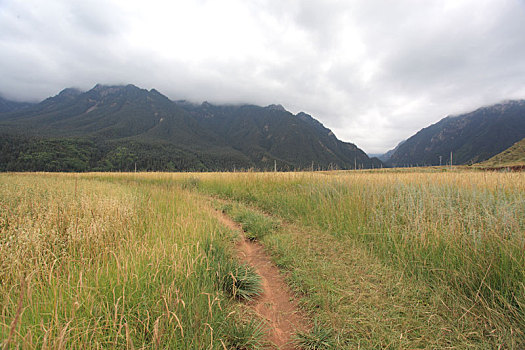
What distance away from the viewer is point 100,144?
11300cm

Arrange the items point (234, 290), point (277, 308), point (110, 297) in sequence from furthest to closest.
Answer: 1. point (277, 308)
2. point (234, 290)
3. point (110, 297)

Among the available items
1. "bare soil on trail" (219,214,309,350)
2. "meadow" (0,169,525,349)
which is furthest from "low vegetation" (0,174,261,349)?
"bare soil on trail" (219,214,309,350)

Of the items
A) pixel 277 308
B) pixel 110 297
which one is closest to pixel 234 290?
pixel 277 308

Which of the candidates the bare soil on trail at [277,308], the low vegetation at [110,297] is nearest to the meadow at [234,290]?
the low vegetation at [110,297]

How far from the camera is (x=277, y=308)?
2.62 m

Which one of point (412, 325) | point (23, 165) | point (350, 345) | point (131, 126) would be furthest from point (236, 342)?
point (131, 126)

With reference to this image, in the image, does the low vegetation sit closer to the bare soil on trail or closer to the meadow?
the meadow

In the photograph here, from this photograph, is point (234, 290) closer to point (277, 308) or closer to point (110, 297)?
point (277, 308)

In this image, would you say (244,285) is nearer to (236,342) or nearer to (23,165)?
(236,342)

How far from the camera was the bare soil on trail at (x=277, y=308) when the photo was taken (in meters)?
2.20

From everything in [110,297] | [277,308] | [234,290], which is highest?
[110,297]

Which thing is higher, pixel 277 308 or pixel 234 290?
pixel 234 290

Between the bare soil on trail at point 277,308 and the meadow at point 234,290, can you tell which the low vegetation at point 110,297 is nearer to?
the meadow at point 234,290

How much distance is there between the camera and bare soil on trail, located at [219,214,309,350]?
86.6 inches
